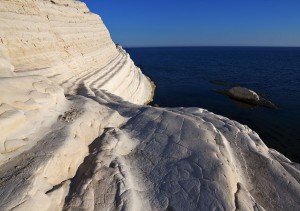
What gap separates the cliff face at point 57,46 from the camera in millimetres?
9211

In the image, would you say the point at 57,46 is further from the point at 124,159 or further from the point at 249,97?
the point at 249,97

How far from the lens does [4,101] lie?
4.68m

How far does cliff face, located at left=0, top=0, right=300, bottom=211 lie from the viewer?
12.6 ft

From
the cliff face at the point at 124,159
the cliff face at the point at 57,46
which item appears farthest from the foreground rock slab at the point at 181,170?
the cliff face at the point at 57,46

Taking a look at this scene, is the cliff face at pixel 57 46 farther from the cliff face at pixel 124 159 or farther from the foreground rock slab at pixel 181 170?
the foreground rock slab at pixel 181 170

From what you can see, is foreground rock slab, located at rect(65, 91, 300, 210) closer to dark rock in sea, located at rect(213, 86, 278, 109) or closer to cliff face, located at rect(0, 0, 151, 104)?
cliff face, located at rect(0, 0, 151, 104)

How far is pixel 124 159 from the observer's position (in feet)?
16.1

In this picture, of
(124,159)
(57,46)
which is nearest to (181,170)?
(124,159)

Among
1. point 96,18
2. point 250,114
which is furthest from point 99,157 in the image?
point 96,18

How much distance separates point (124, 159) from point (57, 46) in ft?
A: 29.6

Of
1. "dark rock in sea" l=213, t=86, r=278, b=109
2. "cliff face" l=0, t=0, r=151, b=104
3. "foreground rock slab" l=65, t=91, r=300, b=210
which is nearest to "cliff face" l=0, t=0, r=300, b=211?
"foreground rock slab" l=65, t=91, r=300, b=210

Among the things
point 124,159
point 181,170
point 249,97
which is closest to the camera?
point 181,170

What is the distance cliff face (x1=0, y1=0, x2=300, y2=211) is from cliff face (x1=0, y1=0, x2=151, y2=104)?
249 cm

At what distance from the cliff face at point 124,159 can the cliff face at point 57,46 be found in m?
2.49
